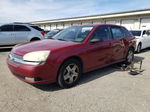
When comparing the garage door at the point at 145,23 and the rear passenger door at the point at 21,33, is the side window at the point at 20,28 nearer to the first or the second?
the rear passenger door at the point at 21,33

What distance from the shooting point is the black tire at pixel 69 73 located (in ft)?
10.3

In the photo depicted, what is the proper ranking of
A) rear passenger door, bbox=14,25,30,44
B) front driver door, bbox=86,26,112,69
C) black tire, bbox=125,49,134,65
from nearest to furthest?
front driver door, bbox=86,26,112,69, black tire, bbox=125,49,134,65, rear passenger door, bbox=14,25,30,44

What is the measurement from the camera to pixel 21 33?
852 centimetres

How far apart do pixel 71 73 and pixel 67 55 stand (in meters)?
0.53

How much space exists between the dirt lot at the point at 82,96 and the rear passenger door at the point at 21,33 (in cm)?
493

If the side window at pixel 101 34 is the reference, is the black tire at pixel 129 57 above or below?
below

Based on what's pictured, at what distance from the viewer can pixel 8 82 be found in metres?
3.57

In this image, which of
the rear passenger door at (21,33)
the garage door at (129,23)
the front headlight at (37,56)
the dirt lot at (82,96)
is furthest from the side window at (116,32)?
the garage door at (129,23)

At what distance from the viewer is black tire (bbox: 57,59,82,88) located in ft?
10.3

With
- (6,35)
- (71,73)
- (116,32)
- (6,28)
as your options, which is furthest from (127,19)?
(71,73)

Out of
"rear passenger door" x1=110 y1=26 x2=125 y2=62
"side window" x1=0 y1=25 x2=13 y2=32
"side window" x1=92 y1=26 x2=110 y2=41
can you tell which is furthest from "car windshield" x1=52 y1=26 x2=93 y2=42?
"side window" x1=0 y1=25 x2=13 y2=32

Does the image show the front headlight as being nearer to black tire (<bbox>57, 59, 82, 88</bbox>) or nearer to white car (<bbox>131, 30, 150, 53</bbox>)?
black tire (<bbox>57, 59, 82, 88</bbox>)

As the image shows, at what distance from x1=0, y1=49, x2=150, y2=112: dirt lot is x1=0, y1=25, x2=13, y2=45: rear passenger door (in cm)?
474

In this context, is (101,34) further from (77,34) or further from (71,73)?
(71,73)
